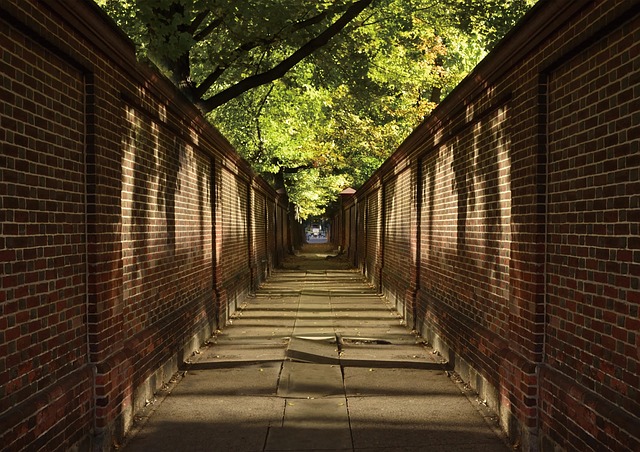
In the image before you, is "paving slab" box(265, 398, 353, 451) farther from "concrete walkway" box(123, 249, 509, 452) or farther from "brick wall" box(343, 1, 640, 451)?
"brick wall" box(343, 1, 640, 451)

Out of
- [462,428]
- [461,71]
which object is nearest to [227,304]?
[462,428]

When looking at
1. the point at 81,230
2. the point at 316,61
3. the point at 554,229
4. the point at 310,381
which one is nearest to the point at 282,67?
the point at 316,61

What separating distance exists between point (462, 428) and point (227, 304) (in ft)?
24.2

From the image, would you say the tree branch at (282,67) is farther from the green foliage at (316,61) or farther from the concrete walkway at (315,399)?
the concrete walkway at (315,399)

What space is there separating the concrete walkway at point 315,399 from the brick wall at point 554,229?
1.81 ft

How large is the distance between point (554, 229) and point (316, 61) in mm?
11637

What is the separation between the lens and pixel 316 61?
51.6 feet

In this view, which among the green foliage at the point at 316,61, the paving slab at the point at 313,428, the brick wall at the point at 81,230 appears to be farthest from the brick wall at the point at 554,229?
the green foliage at the point at 316,61

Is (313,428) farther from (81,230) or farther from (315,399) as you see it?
(81,230)

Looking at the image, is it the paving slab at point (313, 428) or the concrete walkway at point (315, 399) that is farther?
the concrete walkway at point (315, 399)

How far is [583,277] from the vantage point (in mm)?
4426

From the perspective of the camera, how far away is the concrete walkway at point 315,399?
210 inches

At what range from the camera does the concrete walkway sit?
534cm

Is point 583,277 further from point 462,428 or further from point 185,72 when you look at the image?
point 185,72
